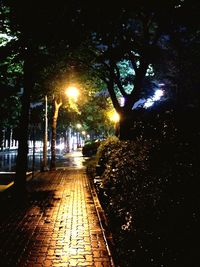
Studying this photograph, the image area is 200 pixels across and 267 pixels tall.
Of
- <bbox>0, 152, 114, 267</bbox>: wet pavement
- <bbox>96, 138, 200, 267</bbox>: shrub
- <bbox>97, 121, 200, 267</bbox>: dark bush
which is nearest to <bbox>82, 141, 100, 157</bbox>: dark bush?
<bbox>0, 152, 114, 267</bbox>: wet pavement

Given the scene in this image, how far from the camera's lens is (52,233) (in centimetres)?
749

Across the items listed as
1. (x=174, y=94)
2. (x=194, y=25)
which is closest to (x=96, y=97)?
(x=174, y=94)

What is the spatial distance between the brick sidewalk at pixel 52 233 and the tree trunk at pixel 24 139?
705mm

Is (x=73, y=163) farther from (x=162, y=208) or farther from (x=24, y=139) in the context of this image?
(x=162, y=208)

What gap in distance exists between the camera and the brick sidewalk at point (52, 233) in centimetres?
590

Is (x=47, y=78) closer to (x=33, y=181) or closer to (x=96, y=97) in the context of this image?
(x=33, y=181)

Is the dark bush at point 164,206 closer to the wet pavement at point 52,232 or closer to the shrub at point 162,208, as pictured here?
the shrub at point 162,208

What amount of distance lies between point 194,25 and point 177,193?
10218 millimetres

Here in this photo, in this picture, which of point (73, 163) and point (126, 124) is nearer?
point (126, 124)

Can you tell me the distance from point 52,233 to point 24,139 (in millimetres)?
5689

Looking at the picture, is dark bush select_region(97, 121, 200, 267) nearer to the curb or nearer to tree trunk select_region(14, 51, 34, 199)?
the curb

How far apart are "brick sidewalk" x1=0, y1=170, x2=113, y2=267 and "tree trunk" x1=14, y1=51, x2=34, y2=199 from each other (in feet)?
2.31

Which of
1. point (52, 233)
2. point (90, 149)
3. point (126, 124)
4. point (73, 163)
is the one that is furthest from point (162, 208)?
point (90, 149)

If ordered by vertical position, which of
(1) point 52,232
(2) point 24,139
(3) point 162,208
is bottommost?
(1) point 52,232
